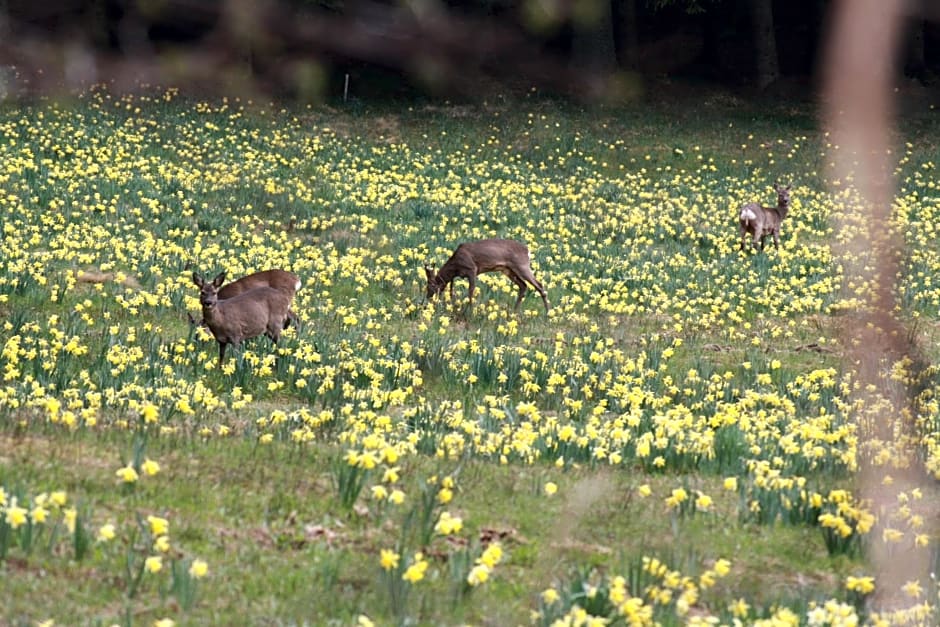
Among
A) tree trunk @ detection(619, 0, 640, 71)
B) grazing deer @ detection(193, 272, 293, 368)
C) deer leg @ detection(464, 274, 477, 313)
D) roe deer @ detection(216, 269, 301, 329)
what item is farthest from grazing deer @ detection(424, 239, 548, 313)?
tree trunk @ detection(619, 0, 640, 71)

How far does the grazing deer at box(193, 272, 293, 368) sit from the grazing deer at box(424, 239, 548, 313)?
405 cm

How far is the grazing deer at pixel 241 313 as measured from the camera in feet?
39.7

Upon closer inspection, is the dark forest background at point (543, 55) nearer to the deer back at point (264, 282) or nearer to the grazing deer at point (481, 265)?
the grazing deer at point (481, 265)

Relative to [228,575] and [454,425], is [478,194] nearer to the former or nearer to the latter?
[454,425]

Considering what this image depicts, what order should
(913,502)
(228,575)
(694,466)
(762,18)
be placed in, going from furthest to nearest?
1. (762,18)
2. (694,466)
3. (913,502)
4. (228,575)

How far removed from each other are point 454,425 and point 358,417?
0.82 meters

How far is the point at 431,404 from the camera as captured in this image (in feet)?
34.7

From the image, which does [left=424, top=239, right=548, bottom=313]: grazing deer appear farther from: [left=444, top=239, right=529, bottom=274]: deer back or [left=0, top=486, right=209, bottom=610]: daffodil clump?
[left=0, top=486, right=209, bottom=610]: daffodil clump

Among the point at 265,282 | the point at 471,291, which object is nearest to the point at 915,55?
the point at 471,291

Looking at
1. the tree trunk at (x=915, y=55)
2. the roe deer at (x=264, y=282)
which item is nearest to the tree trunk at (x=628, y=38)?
the tree trunk at (x=915, y=55)

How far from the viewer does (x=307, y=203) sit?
78.8 feet

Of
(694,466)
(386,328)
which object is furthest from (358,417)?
(386,328)

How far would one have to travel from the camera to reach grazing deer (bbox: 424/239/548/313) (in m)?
17.2

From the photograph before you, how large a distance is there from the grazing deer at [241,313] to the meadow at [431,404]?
0.91ft
